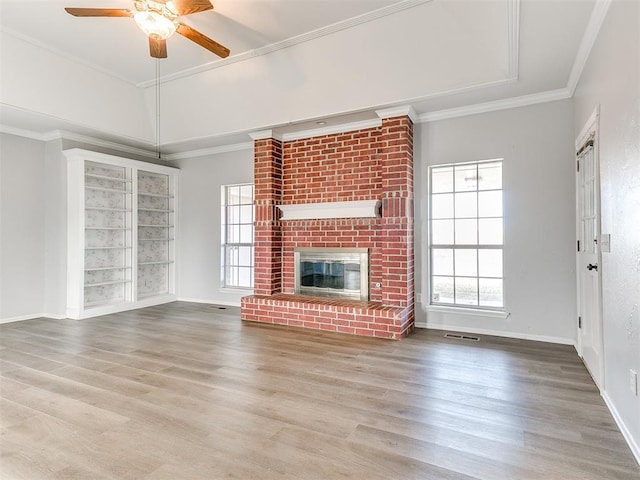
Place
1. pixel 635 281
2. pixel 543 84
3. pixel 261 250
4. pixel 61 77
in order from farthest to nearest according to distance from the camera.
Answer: pixel 261 250 → pixel 61 77 → pixel 543 84 → pixel 635 281

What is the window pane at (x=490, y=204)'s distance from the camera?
4.40 meters

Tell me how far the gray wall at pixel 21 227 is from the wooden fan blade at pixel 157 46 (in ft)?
11.8

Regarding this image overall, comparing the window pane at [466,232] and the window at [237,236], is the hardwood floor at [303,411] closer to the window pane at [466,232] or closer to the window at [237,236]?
the window pane at [466,232]

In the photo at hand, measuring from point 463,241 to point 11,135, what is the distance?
6686 millimetres

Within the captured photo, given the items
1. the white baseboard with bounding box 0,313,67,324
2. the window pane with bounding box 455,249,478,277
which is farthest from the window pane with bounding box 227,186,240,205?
the window pane with bounding box 455,249,478,277

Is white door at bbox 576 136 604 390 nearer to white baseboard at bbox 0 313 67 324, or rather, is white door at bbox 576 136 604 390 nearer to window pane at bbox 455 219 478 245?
window pane at bbox 455 219 478 245

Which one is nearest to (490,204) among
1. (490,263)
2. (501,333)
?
(490,263)

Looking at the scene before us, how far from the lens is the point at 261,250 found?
5.44 meters

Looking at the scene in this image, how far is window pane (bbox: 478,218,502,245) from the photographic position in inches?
173

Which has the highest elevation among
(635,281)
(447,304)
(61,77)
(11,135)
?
(61,77)

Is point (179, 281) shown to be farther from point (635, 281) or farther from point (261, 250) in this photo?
point (635, 281)

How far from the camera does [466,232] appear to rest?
458cm

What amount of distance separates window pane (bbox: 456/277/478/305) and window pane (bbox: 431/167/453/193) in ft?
3.97

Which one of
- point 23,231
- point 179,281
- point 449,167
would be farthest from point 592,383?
point 23,231
